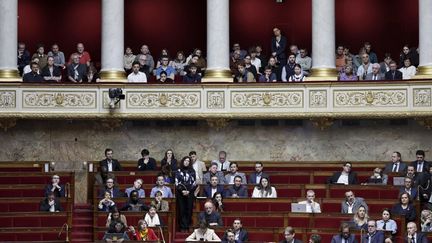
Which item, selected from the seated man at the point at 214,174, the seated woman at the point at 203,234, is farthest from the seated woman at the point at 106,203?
the seated woman at the point at 203,234

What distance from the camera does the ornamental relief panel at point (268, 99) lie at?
39.2 metres

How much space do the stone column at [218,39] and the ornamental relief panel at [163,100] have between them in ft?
2.34

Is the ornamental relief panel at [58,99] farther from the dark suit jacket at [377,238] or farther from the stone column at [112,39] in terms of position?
the dark suit jacket at [377,238]

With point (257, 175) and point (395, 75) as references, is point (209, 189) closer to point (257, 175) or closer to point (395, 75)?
point (257, 175)

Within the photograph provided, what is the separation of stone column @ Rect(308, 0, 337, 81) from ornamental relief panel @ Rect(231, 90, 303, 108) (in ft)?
2.29

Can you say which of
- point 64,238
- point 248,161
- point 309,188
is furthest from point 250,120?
point 64,238

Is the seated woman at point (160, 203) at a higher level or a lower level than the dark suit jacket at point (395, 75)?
lower

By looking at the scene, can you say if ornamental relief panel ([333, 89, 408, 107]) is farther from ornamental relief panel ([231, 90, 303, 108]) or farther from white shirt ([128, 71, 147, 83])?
white shirt ([128, 71, 147, 83])

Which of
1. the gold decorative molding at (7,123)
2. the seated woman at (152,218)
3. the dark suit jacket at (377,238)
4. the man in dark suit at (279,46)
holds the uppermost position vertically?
the man in dark suit at (279,46)

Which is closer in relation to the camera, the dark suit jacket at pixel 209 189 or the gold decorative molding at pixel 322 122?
the dark suit jacket at pixel 209 189

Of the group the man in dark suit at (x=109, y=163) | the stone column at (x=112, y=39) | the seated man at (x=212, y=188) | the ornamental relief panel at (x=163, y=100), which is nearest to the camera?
the seated man at (x=212, y=188)

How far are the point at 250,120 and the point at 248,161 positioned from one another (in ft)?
3.91

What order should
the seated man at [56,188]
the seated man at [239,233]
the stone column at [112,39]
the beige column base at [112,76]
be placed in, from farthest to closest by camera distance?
the stone column at [112,39]
the beige column base at [112,76]
the seated man at [56,188]
the seated man at [239,233]

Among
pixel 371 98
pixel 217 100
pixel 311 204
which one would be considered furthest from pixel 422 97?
pixel 311 204
